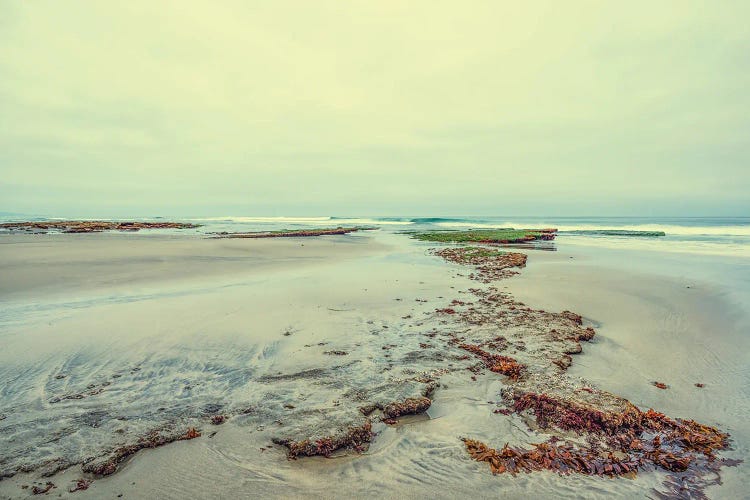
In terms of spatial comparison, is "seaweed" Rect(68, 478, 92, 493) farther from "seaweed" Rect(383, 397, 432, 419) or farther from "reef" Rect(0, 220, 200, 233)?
"reef" Rect(0, 220, 200, 233)

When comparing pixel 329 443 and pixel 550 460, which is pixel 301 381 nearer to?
pixel 329 443

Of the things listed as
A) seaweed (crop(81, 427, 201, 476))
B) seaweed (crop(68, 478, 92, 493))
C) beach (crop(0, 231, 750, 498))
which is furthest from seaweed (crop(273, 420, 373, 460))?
seaweed (crop(68, 478, 92, 493))

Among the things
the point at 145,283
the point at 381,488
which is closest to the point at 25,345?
the point at 145,283

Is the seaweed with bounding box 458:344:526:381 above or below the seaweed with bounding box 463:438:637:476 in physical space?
above

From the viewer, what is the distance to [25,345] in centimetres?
718

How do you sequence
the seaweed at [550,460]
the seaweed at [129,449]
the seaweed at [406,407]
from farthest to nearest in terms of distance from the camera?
1. the seaweed at [406,407]
2. the seaweed at [550,460]
3. the seaweed at [129,449]

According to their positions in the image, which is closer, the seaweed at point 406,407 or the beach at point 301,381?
the beach at point 301,381

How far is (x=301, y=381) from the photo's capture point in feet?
19.4

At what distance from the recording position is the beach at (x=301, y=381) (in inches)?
152

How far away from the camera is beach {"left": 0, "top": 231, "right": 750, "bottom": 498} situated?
3.85 metres

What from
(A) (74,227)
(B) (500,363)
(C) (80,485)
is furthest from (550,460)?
(A) (74,227)

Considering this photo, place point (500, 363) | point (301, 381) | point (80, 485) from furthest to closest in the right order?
1. point (500, 363)
2. point (301, 381)
3. point (80, 485)

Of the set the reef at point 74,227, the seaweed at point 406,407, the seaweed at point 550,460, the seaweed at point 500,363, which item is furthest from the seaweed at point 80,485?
the reef at point 74,227

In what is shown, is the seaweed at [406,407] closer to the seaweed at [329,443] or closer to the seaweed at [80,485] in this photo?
the seaweed at [329,443]
